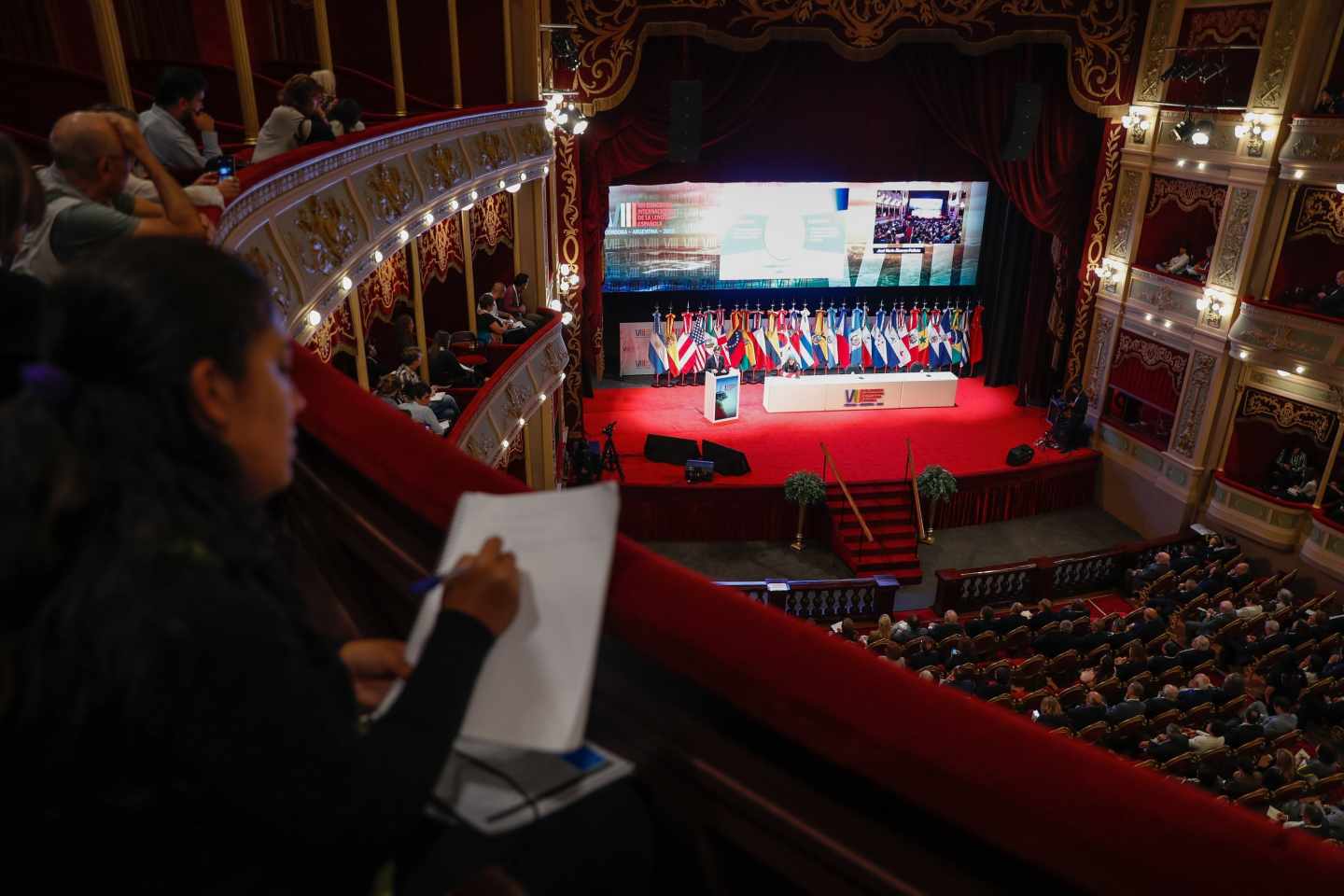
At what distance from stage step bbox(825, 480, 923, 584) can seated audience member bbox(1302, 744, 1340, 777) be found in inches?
175

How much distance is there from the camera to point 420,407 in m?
6.26

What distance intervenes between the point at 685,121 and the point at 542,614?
501 inches

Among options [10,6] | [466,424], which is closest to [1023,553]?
[466,424]

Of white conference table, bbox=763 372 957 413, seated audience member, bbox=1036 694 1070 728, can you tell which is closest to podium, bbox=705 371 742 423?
white conference table, bbox=763 372 957 413

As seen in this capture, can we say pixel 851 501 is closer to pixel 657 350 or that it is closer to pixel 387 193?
pixel 657 350

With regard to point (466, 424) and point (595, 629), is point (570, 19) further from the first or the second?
point (595, 629)

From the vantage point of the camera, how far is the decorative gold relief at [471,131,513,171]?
8148 millimetres

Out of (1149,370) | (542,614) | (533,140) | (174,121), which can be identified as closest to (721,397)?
(533,140)

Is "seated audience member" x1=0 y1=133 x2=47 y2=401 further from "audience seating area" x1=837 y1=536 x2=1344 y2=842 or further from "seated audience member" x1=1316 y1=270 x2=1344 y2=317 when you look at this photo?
"seated audience member" x1=1316 y1=270 x2=1344 y2=317

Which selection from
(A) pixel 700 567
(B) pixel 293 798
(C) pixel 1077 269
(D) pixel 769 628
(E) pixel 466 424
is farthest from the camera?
(C) pixel 1077 269

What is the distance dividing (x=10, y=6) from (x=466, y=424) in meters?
3.96

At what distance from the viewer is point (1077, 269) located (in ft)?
46.6

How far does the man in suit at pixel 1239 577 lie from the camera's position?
33.4 ft

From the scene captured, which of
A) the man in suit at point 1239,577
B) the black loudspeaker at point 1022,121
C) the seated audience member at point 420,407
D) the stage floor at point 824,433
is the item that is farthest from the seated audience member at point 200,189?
the black loudspeaker at point 1022,121
